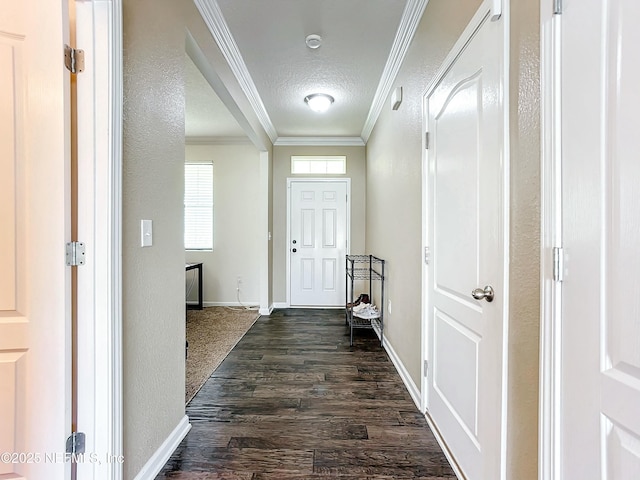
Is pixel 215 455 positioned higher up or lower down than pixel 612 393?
lower down

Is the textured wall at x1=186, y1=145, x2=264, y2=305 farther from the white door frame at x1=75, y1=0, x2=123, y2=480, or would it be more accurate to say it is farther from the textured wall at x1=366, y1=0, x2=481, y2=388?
the white door frame at x1=75, y1=0, x2=123, y2=480

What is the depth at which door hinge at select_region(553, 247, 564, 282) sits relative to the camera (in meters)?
0.91

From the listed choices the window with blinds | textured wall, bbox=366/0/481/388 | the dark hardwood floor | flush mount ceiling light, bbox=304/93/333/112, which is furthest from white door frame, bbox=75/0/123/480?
the window with blinds

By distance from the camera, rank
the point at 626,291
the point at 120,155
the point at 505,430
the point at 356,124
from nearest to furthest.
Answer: the point at 626,291
the point at 505,430
the point at 120,155
the point at 356,124

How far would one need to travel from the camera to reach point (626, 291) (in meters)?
0.72

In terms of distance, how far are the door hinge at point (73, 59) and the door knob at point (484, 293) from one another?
5.68 ft

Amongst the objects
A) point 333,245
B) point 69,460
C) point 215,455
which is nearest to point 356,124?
point 333,245

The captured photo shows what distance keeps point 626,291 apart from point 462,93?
114 cm

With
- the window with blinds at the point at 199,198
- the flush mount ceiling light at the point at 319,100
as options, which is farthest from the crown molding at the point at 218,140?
the flush mount ceiling light at the point at 319,100

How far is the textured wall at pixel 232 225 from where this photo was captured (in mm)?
5277

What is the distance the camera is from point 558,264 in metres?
0.92

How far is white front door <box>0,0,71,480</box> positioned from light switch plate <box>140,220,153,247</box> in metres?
0.31

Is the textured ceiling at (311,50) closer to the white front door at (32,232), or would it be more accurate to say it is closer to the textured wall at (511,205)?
the textured wall at (511,205)

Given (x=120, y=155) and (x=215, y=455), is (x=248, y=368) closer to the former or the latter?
(x=215, y=455)
